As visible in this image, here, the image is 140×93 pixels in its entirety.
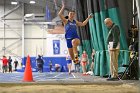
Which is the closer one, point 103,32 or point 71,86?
point 71,86

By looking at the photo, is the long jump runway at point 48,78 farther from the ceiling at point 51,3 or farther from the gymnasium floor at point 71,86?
the ceiling at point 51,3

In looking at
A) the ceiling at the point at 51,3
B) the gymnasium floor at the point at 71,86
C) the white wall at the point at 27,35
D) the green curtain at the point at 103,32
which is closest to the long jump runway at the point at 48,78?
the gymnasium floor at the point at 71,86

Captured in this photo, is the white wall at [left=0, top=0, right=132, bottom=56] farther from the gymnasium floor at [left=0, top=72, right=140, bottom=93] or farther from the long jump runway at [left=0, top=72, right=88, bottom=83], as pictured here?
the gymnasium floor at [left=0, top=72, right=140, bottom=93]

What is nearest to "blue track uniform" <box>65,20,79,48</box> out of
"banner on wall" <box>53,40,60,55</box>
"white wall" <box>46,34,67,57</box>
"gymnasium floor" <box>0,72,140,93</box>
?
"gymnasium floor" <box>0,72,140,93</box>

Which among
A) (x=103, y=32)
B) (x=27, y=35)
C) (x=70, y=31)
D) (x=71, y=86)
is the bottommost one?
(x=71, y=86)

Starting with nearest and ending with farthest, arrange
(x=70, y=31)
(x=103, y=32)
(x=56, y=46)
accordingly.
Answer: (x=70, y=31)
(x=103, y=32)
(x=56, y=46)

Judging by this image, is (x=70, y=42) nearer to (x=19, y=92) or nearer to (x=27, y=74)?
(x=27, y=74)

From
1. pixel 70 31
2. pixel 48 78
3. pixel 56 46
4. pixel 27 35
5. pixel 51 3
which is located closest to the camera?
pixel 70 31

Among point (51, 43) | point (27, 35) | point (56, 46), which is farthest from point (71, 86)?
point (27, 35)

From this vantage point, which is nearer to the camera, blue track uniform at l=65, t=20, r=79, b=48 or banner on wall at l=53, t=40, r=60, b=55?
blue track uniform at l=65, t=20, r=79, b=48

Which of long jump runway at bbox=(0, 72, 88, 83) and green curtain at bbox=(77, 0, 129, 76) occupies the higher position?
green curtain at bbox=(77, 0, 129, 76)

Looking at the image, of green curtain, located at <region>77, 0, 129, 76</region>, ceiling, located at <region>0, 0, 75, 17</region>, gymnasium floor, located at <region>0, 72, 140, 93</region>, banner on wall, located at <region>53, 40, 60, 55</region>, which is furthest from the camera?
banner on wall, located at <region>53, 40, 60, 55</region>

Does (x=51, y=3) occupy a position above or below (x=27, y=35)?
above

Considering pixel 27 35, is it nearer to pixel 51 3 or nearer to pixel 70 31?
pixel 51 3
